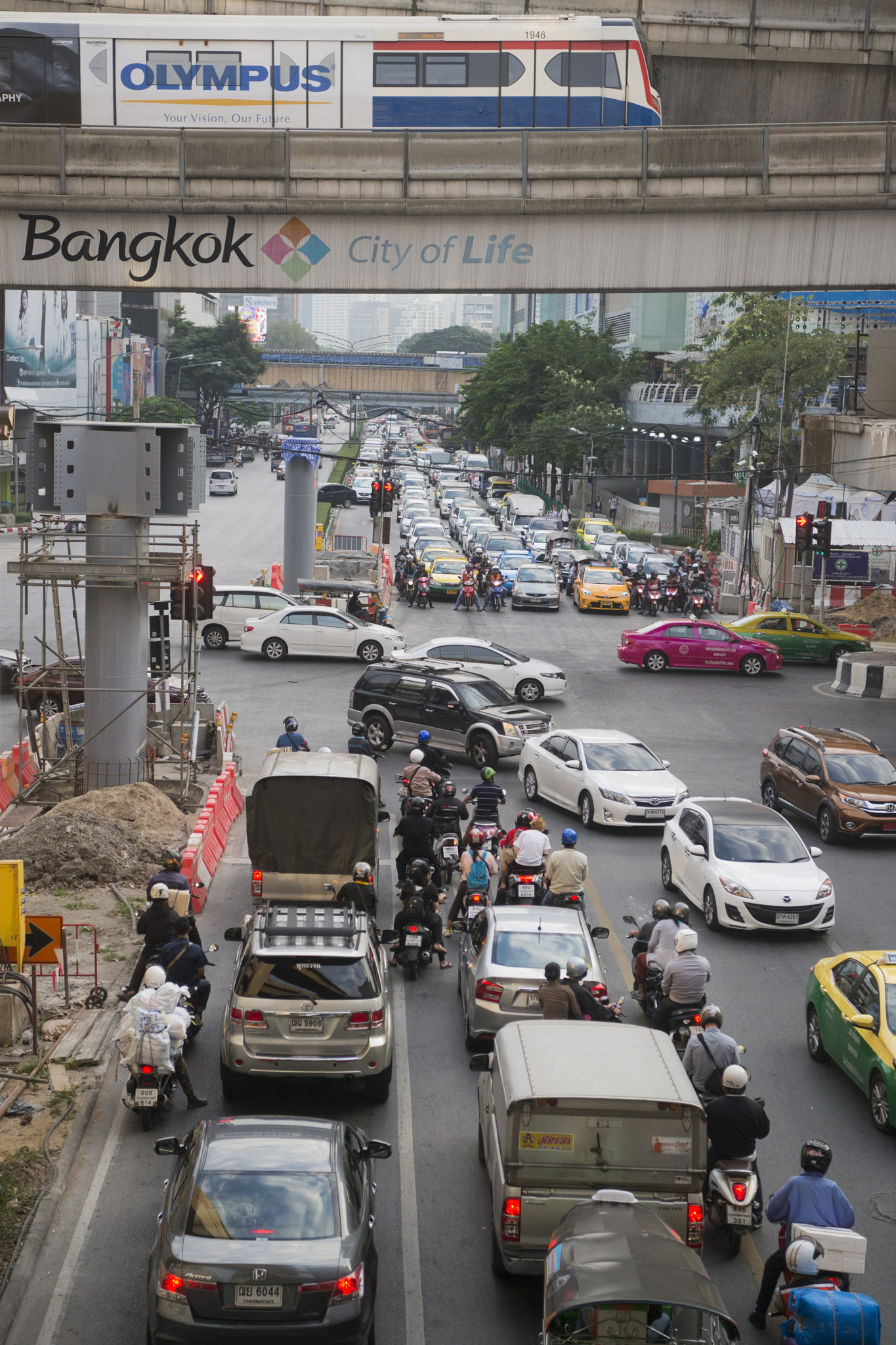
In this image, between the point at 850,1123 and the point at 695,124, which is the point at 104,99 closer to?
the point at 695,124

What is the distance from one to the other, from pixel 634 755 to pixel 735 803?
12.9ft

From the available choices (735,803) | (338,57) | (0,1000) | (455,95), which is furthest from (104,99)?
(0,1000)

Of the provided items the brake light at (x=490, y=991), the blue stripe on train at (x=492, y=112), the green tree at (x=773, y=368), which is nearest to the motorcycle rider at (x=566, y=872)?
the brake light at (x=490, y=991)

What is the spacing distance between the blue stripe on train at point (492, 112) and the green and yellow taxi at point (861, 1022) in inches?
748

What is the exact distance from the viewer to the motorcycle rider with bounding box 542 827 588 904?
1491cm

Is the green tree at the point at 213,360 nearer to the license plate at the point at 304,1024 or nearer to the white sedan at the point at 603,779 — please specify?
the white sedan at the point at 603,779

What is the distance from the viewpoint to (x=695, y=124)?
27.2 m

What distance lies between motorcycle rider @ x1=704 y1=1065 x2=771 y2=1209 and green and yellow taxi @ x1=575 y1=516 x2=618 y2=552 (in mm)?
54007

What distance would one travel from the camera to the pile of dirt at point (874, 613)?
4416 centimetres

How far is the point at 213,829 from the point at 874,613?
33.3m

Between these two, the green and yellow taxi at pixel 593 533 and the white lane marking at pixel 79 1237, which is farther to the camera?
the green and yellow taxi at pixel 593 533

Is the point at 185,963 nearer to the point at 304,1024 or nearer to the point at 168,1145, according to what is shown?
the point at 304,1024

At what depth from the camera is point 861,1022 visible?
11.2 metres

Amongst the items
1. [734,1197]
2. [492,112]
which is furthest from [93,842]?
[492,112]
